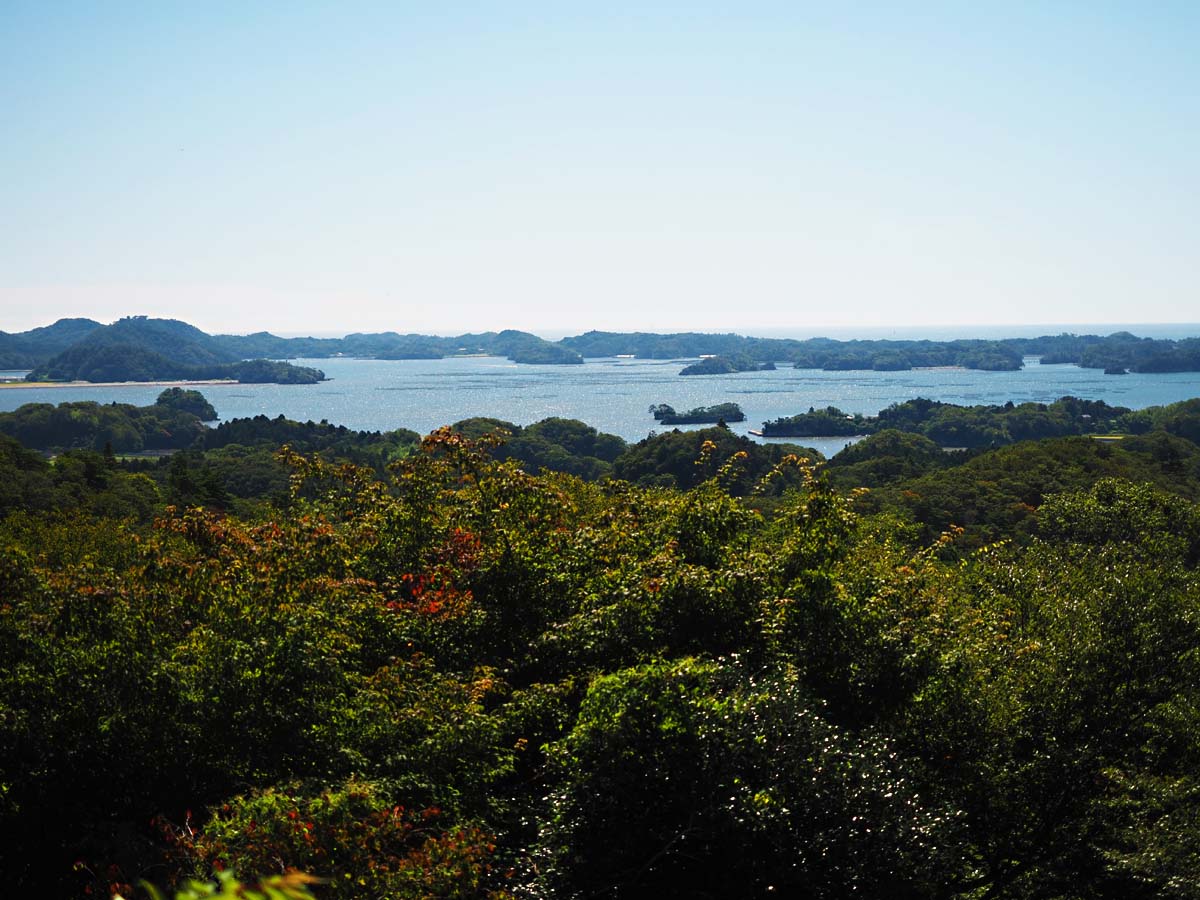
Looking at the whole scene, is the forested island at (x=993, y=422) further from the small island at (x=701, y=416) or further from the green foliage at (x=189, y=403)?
the green foliage at (x=189, y=403)

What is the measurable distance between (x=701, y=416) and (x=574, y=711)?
5753 inches

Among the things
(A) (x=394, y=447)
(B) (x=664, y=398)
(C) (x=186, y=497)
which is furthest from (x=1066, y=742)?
(B) (x=664, y=398)

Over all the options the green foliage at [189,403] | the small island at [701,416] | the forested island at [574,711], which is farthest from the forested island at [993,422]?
the forested island at [574,711]

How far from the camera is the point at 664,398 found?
7790 inches

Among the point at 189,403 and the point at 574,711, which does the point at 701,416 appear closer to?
the point at 189,403

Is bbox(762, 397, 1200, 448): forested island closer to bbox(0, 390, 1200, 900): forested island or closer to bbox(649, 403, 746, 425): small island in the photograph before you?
bbox(649, 403, 746, 425): small island

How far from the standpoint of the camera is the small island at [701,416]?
15550cm

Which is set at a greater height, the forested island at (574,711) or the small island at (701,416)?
the forested island at (574,711)

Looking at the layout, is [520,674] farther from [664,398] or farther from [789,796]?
[664,398]

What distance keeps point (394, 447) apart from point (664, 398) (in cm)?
9076

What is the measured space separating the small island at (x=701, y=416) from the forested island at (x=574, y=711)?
135041 mm

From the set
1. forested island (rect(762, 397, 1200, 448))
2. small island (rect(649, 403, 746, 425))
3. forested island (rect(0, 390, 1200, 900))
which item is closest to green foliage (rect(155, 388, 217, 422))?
small island (rect(649, 403, 746, 425))

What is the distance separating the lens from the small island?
15550 cm

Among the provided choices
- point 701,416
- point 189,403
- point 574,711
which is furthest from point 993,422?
point 189,403
